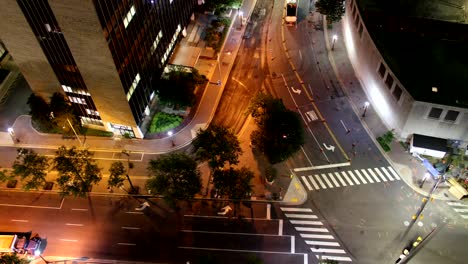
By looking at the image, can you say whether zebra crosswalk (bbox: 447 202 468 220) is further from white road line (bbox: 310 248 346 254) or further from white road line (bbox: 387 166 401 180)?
white road line (bbox: 310 248 346 254)

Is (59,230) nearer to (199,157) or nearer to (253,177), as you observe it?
(199,157)

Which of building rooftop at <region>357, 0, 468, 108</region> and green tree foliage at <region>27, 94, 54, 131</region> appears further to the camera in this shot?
green tree foliage at <region>27, 94, 54, 131</region>

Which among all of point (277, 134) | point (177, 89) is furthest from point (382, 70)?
point (177, 89)

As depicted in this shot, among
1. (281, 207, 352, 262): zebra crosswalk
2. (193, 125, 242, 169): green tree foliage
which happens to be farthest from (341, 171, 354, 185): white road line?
(193, 125, 242, 169): green tree foliage

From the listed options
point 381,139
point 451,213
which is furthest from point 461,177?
point 381,139

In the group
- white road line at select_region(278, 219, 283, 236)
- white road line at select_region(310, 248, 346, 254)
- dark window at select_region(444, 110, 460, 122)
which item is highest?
dark window at select_region(444, 110, 460, 122)

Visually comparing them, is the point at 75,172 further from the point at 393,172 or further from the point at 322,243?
the point at 393,172
